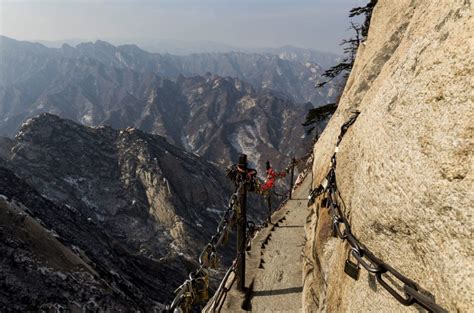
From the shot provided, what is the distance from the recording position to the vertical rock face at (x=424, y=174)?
3.27 m

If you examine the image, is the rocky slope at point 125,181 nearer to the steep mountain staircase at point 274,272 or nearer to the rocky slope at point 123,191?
the rocky slope at point 123,191

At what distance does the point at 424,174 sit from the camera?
3.72m

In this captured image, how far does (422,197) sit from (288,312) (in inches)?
350

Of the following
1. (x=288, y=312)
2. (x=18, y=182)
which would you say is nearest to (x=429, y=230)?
(x=288, y=312)

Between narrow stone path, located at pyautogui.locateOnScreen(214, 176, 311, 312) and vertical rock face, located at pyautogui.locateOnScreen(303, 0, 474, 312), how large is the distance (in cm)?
652

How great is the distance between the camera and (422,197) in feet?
12.1

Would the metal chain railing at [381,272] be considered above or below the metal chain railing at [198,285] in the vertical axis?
above

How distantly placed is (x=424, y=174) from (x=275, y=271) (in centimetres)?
1109

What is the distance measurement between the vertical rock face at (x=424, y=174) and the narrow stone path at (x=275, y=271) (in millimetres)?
6517

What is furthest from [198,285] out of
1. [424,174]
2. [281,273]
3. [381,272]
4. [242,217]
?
[281,273]

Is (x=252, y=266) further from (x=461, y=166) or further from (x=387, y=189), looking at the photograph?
(x=461, y=166)

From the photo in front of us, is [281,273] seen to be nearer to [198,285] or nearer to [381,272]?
[198,285]

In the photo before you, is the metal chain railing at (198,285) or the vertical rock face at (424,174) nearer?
the vertical rock face at (424,174)

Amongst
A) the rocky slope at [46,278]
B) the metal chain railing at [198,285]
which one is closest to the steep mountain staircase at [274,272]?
the metal chain railing at [198,285]
